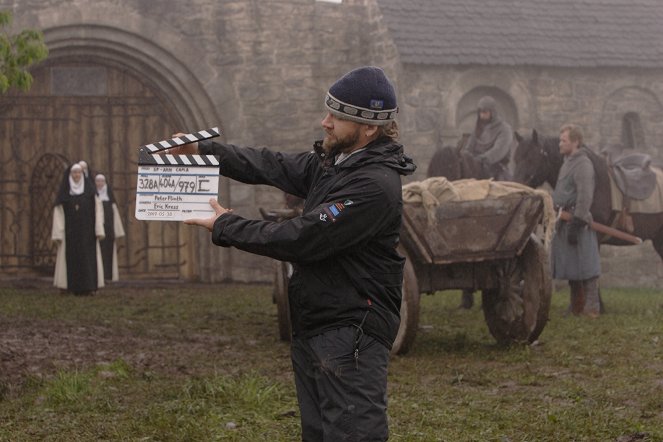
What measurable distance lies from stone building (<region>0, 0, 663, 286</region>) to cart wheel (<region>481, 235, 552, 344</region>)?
753 centimetres

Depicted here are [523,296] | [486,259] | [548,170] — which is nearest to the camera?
[486,259]

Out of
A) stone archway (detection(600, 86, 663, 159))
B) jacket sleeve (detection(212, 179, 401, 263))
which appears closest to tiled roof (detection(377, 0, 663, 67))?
stone archway (detection(600, 86, 663, 159))

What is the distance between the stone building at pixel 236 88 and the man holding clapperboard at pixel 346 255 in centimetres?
1220

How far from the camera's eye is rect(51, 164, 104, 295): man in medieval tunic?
531 inches

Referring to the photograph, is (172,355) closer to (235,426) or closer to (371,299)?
(235,426)

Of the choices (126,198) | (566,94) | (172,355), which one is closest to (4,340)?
(172,355)

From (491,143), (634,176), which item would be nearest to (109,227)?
(491,143)

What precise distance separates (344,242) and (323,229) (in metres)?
0.08

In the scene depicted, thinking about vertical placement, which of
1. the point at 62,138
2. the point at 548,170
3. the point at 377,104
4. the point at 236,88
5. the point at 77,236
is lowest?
the point at 77,236

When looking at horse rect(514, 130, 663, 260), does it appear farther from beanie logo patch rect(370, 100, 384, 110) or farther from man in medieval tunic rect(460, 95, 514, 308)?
beanie logo patch rect(370, 100, 384, 110)

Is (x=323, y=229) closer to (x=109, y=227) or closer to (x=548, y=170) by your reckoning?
(x=548, y=170)

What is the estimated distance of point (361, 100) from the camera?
347cm

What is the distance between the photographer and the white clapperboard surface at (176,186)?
11.7ft

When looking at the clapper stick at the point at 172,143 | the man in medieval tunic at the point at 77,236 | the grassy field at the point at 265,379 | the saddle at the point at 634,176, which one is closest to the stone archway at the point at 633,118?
the saddle at the point at 634,176
